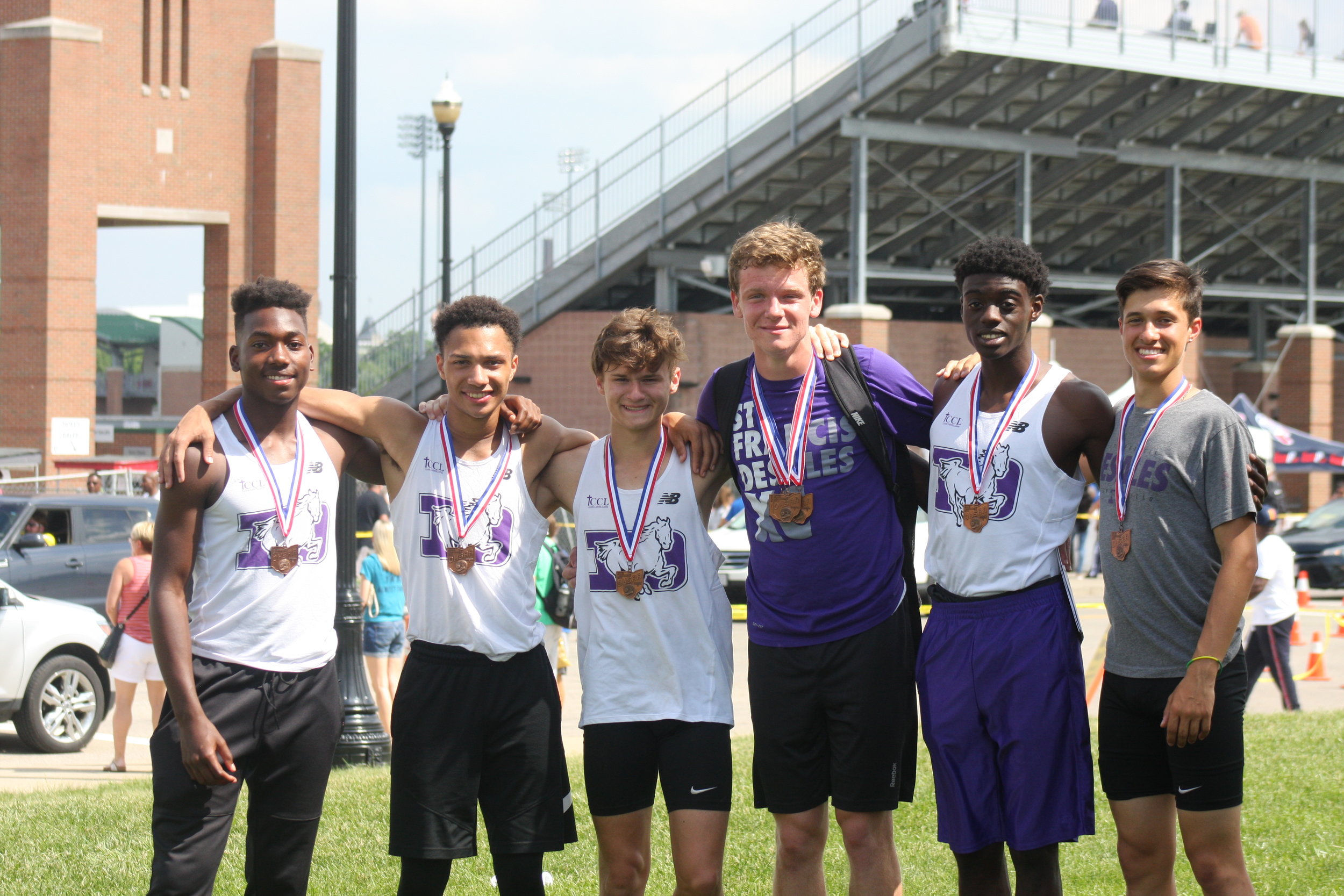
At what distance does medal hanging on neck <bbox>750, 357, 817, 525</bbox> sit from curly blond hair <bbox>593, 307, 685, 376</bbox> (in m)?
0.36

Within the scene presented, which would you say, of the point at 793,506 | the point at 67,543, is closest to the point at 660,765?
the point at 793,506

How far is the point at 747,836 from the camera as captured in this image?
659cm

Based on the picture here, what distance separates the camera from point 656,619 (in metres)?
4.42

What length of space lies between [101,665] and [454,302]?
731 centimetres

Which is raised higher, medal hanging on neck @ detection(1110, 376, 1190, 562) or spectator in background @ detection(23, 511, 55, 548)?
medal hanging on neck @ detection(1110, 376, 1190, 562)

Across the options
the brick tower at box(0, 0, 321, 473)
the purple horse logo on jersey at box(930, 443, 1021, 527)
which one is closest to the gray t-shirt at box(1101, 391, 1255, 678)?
the purple horse logo on jersey at box(930, 443, 1021, 527)

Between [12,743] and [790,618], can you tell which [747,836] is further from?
[12,743]

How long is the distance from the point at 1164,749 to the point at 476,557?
2268mm

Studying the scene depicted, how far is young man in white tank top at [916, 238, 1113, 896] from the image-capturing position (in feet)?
14.0

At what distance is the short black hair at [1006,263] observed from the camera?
443 centimetres

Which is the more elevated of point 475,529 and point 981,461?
point 981,461

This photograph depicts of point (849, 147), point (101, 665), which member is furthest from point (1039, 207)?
point (101, 665)

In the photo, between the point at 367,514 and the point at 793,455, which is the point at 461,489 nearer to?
the point at 793,455

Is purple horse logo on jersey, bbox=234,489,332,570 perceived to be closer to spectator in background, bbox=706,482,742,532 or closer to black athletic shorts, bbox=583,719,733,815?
black athletic shorts, bbox=583,719,733,815
